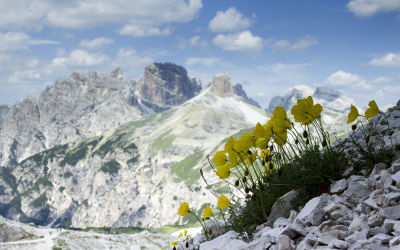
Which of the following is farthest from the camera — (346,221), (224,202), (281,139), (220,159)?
(220,159)

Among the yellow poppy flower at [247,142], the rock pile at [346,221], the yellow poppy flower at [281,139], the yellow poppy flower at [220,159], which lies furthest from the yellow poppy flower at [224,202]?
the yellow poppy flower at [281,139]

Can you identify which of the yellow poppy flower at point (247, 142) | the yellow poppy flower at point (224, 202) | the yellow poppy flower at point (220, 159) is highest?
the yellow poppy flower at point (247, 142)

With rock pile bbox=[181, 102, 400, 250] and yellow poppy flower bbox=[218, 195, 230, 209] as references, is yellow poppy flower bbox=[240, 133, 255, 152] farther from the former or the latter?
rock pile bbox=[181, 102, 400, 250]

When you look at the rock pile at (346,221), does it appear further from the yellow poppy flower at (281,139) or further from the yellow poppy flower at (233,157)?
the yellow poppy flower at (233,157)

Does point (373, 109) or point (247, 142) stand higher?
point (373, 109)

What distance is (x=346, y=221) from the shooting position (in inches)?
144

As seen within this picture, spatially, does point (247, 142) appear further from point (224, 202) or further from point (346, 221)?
point (346, 221)

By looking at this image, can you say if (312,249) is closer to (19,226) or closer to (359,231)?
(359,231)

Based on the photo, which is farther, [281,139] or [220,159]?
[220,159]

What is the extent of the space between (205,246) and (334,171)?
117 inches

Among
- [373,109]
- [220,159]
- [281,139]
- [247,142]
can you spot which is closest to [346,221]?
[281,139]

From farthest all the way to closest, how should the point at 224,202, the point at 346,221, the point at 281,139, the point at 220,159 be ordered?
the point at 220,159 < the point at 224,202 < the point at 281,139 < the point at 346,221

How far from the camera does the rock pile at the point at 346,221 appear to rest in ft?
10.1

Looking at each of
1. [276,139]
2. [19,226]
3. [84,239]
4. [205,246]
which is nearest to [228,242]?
[205,246]
